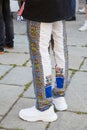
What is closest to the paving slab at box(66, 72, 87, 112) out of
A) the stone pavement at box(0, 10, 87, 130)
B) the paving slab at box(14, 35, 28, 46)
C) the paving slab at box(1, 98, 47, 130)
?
the stone pavement at box(0, 10, 87, 130)

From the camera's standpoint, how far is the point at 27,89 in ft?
14.3

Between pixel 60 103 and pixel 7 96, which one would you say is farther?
pixel 7 96

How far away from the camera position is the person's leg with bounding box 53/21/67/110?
342cm

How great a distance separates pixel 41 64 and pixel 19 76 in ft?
4.96

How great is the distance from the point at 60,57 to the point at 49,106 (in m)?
0.48

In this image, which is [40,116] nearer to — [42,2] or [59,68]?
[59,68]

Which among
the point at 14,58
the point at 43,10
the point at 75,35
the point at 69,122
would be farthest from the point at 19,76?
→ the point at 75,35

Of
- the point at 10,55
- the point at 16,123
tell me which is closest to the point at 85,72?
the point at 10,55

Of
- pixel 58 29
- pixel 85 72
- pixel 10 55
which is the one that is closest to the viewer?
pixel 58 29

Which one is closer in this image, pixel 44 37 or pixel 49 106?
pixel 44 37

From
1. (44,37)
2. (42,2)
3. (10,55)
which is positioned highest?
(42,2)

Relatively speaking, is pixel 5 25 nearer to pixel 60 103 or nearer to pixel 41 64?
pixel 60 103

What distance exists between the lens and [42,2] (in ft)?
10.4

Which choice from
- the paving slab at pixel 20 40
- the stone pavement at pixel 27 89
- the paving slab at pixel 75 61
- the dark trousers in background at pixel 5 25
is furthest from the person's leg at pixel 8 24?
the paving slab at pixel 75 61
